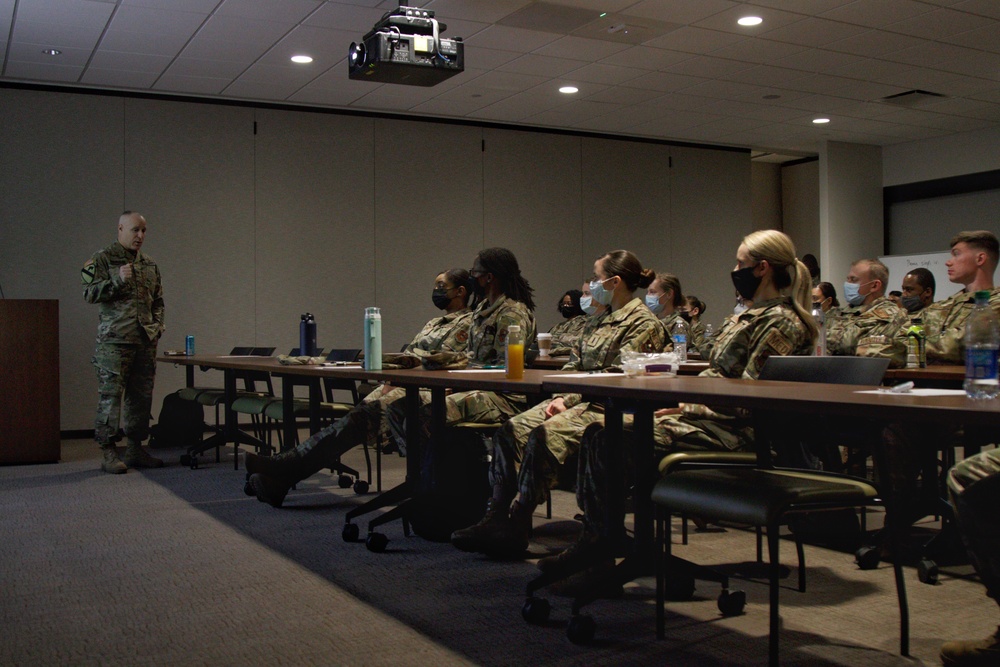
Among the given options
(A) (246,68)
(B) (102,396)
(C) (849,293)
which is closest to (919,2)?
(C) (849,293)

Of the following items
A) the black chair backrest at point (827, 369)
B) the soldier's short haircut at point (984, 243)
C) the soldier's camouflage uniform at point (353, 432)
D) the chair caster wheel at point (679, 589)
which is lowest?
the chair caster wheel at point (679, 589)

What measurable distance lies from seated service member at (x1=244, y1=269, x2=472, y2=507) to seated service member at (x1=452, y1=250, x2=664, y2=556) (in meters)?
0.85

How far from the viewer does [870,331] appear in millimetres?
5129

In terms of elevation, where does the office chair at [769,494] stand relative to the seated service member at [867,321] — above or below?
below

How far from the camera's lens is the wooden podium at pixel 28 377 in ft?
20.2

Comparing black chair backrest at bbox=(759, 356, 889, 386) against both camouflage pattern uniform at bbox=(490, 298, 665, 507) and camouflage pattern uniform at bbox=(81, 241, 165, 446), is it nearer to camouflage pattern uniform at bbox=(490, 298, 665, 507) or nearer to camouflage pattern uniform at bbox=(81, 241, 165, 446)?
camouflage pattern uniform at bbox=(490, 298, 665, 507)

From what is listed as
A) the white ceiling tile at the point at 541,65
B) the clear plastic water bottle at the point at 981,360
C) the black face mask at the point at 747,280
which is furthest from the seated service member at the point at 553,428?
the white ceiling tile at the point at 541,65

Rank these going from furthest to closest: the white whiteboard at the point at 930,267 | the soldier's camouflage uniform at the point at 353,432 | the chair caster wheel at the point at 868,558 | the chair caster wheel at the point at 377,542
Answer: the white whiteboard at the point at 930,267 → the soldier's camouflage uniform at the point at 353,432 → the chair caster wheel at the point at 377,542 → the chair caster wheel at the point at 868,558

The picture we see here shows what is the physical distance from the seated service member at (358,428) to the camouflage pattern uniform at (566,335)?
145 centimetres

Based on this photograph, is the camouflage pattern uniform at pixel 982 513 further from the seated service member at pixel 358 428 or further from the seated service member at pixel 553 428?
the seated service member at pixel 358 428

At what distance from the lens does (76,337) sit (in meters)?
8.07

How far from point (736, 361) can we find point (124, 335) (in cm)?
445

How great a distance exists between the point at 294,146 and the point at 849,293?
214 inches

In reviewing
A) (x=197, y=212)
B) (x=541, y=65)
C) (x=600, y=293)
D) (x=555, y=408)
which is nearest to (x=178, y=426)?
(x=197, y=212)
